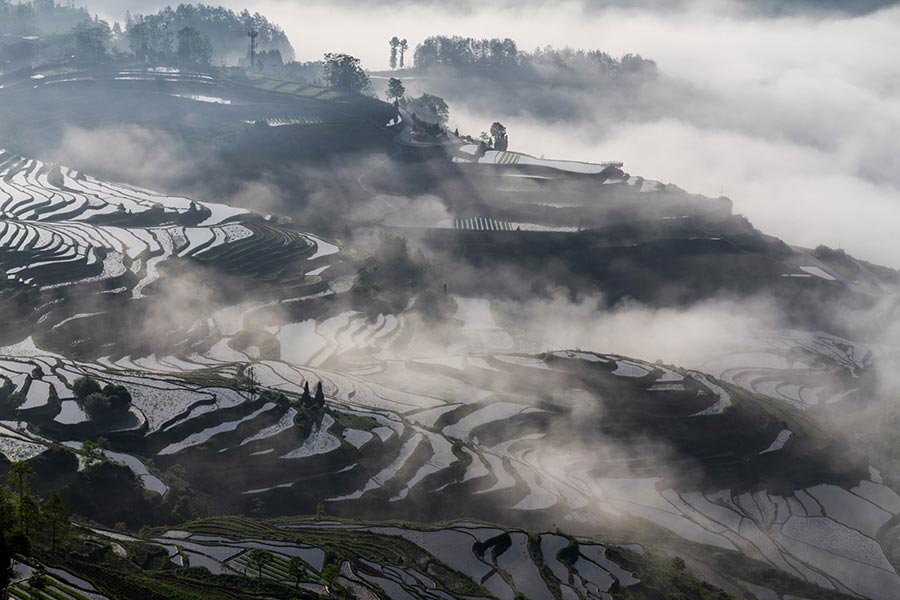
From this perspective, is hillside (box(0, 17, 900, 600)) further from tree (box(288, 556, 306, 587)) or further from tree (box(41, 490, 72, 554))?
tree (box(41, 490, 72, 554))

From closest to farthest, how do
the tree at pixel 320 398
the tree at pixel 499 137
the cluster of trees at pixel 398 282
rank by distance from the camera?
the tree at pixel 320 398
the cluster of trees at pixel 398 282
the tree at pixel 499 137

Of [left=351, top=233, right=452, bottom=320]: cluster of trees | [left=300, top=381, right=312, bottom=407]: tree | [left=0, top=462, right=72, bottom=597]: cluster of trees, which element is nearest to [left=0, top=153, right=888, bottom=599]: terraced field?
[left=300, top=381, right=312, bottom=407]: tree

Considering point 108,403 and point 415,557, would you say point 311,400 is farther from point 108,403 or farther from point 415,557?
point 415,557

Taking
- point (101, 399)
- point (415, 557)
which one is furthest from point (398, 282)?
point (415, 557)

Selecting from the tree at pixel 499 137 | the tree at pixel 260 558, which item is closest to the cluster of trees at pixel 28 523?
the tree at pixel 260 558

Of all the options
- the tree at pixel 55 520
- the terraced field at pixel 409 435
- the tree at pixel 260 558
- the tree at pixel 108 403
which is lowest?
the terraced field at pixel 409 435

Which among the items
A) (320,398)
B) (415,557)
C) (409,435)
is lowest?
(409,435)

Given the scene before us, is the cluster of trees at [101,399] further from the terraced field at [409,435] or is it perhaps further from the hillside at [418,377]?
the terraced field at [409,435]

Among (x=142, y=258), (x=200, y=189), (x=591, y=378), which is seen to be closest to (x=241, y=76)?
(x=200, y=189)
